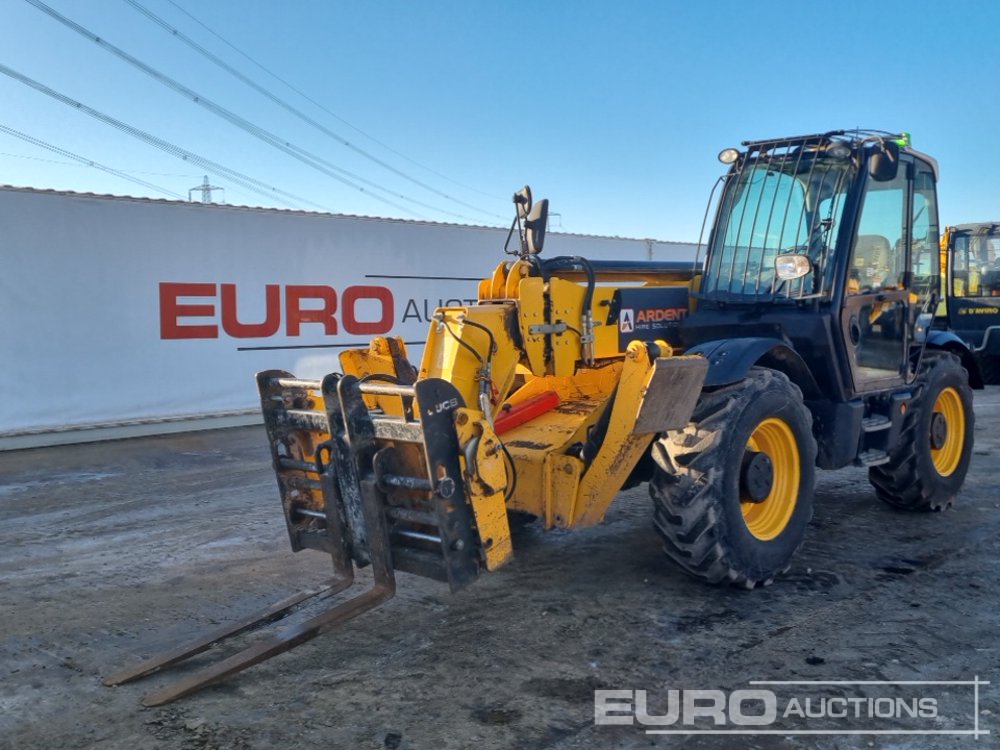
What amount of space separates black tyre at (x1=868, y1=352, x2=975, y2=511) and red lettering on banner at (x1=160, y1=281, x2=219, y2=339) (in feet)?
25.4

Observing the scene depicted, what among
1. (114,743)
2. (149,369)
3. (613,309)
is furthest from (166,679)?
(149,369)

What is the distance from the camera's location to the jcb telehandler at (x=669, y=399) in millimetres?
4047

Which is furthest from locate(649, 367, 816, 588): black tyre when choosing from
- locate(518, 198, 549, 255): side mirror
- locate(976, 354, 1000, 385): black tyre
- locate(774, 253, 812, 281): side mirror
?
locate(976, 354, 1000, 385): black tyre

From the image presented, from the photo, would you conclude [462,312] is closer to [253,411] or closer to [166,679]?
[166,679]

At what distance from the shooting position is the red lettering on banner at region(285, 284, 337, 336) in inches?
456

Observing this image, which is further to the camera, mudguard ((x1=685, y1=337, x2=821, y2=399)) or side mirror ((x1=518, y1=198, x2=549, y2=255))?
side mirror ((x1=518, y1=198, x2=549, y2=255))

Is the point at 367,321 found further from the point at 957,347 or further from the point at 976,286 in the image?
the point at 976,286

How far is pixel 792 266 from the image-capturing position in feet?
17.9

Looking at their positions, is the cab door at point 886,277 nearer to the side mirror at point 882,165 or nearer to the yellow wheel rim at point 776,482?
the side mirror at point 882,165

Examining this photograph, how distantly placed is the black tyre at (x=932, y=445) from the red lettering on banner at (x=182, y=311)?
7.76m

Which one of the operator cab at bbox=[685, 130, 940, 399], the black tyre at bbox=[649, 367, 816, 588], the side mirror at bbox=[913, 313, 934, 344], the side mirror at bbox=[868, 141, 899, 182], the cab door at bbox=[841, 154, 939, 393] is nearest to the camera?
the black tyre at bbox=[649, 367, 816, 588]

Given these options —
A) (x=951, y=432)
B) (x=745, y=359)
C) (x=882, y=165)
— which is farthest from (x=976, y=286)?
(x=745, y=359)

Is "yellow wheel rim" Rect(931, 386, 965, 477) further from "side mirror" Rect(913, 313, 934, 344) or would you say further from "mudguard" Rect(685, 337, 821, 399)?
"mudguard" Rect(685, 337, 821, 399)

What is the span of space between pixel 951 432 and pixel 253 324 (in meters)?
7.97
